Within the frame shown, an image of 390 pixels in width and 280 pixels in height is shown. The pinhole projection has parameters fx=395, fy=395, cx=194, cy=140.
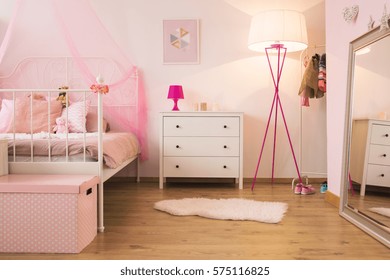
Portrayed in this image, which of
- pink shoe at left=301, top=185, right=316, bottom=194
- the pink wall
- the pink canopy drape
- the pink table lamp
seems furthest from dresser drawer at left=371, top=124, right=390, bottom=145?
the pink canopy drape

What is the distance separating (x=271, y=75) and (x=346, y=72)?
1.45 m

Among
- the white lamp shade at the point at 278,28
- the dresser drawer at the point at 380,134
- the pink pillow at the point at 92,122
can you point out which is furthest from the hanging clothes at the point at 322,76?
the pink pillow at the point at 92,122

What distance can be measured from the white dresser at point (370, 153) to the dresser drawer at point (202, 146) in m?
1.37

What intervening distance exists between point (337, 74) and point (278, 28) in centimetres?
85

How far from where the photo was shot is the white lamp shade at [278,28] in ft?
12.1

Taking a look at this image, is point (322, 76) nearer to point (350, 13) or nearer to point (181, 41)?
point (350, 13)

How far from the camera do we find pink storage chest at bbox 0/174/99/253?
2.12m

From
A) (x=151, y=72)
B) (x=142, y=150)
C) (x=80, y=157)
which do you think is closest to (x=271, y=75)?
(x=151, y=72)

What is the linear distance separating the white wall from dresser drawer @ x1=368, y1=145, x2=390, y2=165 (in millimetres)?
1887

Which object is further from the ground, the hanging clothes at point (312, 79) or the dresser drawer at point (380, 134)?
the hanging clothes at point (312, 79)

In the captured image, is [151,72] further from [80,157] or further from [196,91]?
[80,157]

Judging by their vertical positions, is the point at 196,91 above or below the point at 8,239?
above

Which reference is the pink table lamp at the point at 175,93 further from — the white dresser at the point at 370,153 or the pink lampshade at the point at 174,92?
the white dresser at the point at 370,153
